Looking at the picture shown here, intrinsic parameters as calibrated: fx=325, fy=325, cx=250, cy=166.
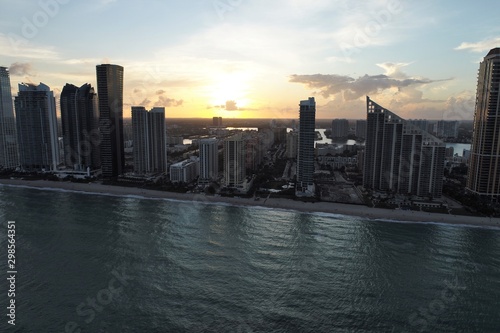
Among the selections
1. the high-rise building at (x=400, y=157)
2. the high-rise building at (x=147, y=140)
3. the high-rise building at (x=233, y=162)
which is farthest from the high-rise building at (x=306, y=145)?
the high-rise building at (x=147, y=140)

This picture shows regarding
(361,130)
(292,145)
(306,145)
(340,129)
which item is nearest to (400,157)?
(306,145)

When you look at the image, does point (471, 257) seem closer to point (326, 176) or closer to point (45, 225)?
point (326, 176)

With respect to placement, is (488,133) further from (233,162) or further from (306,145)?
(233,162)

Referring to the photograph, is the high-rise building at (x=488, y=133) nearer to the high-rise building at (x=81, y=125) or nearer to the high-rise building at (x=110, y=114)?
the high-rise building at (x=110, y=114)

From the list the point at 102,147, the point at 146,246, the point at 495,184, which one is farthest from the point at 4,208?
the point at 495,184

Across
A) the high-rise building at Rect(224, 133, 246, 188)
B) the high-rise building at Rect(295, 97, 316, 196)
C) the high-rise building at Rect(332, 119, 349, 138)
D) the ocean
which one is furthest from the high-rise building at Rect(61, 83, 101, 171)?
the high-rise building at Rect(332, 119, 349, 138)

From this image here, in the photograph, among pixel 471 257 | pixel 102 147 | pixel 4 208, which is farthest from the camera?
pixel 102 147
